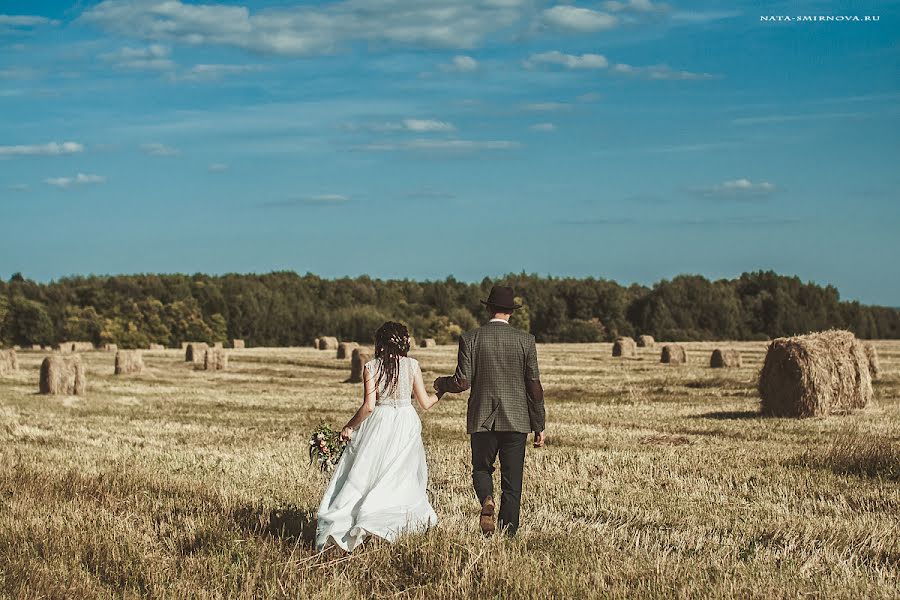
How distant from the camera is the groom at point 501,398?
844cm

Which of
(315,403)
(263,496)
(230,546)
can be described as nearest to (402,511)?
(230,546)

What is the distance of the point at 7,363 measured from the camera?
1453 inches

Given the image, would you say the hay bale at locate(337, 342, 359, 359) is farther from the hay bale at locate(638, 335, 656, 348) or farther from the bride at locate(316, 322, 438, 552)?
the bride at locate(316, 322, 438, 552)

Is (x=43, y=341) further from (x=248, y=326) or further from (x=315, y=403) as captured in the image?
(x=315, y=403)

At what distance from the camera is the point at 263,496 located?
10.6 meters

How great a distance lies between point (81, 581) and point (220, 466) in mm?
5527

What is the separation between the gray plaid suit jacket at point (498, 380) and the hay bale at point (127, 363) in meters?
29.1

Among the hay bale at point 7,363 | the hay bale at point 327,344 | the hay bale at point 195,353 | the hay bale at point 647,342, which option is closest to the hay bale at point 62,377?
the hay bale at point 7,363

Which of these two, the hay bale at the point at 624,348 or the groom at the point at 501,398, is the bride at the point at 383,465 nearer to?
the groom at the point at 501,398

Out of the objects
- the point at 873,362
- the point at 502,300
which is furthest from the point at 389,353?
the point at 873,362

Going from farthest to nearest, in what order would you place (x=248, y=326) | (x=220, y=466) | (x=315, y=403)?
(x=248, y=326), (x=315, y=403), (x=220, y=466)

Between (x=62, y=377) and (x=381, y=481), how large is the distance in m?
20.7

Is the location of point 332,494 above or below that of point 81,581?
above

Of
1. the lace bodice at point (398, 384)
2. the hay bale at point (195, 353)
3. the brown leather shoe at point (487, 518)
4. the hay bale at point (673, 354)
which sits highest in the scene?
the lace bodice at point (398, 384)
